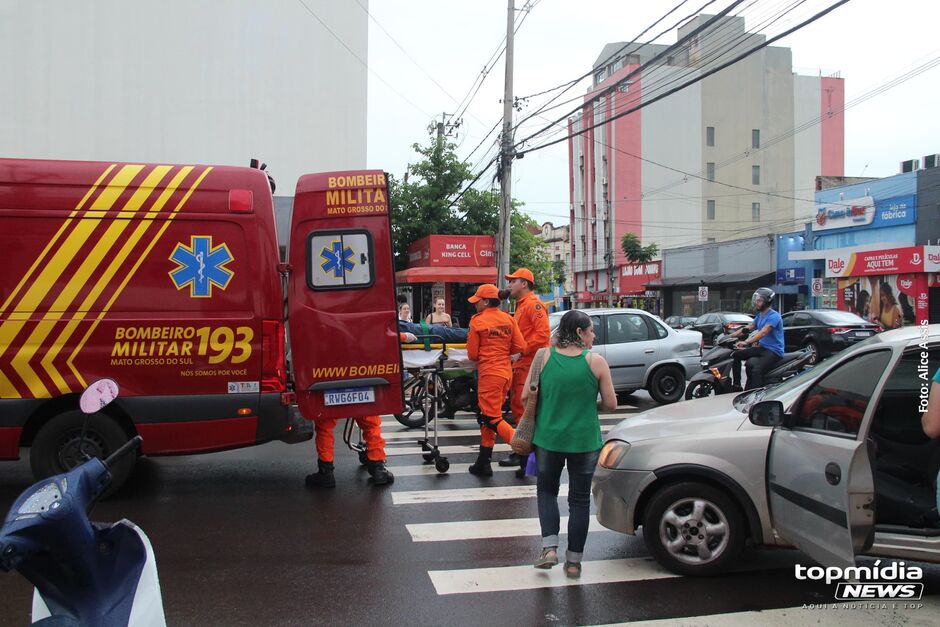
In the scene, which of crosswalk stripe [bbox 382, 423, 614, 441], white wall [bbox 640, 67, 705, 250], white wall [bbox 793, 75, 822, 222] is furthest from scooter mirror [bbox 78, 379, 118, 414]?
white wall [bbox 793, 75, 822, 222]

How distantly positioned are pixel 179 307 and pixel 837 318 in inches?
759

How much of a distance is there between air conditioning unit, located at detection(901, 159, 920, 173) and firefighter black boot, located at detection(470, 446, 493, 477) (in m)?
32.3

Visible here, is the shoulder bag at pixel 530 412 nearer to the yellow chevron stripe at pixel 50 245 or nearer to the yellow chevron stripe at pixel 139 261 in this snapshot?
the yellow chevron stripe at pixel 139 261

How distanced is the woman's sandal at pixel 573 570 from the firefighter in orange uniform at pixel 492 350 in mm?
2328

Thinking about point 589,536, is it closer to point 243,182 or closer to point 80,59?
point 243,182

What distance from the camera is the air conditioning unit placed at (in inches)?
1256

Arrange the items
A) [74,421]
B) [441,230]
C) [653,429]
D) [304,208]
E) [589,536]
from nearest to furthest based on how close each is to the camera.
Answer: [653,429], [589,536], [74,421], [304,208], [441,230]

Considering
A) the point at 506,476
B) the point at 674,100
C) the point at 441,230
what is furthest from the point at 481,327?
the point at 674,100

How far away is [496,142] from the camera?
65.9 ft

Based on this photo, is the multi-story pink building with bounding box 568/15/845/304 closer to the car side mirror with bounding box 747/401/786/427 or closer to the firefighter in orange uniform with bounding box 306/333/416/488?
the firefighter in orange uniform with bounding box 306/333/416/488

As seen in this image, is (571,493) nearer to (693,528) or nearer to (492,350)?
(693,528)

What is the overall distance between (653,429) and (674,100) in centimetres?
6552

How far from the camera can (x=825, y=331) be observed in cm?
1978

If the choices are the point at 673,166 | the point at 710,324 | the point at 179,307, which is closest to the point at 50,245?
the point at 179,307
